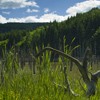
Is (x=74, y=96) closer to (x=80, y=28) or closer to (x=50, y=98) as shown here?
(x=50, y=98)

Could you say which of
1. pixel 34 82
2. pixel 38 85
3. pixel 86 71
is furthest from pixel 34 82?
pixel 86 71

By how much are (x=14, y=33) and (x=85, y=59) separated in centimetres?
17931

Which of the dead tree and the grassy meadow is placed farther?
the dead tree

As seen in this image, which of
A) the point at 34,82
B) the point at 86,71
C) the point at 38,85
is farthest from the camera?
the point at 86,71

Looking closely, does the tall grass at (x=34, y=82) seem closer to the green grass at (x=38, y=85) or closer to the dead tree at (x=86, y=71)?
the green grass at (x=38, y=85)

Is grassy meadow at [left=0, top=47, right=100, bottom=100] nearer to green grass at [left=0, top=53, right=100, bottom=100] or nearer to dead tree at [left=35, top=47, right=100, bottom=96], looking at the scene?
green grass at [left=0, top=53, right=100, bottom=100]

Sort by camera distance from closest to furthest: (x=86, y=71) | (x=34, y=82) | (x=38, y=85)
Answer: (x=38, y=85) < (x=34, y=82) < (x=86, y=71)

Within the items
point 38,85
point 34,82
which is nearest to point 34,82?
point 34,82

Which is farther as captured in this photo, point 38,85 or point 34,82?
point 34,82

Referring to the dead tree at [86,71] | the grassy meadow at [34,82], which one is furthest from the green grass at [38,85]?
the dead tree at [86,71]

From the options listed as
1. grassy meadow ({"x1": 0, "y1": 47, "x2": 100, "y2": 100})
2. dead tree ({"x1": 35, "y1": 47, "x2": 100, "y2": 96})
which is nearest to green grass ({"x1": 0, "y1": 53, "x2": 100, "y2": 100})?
grassy meadow ({"x1": 0, "y1": 47, "x2": 100, "y2": 100})

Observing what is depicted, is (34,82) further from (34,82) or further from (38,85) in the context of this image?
(38,85)

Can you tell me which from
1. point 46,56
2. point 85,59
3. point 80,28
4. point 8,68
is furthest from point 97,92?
point 80,28

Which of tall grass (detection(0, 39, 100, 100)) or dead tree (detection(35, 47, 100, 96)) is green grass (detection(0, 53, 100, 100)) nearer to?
tall grass (detection(0, 39, 100, 100))
